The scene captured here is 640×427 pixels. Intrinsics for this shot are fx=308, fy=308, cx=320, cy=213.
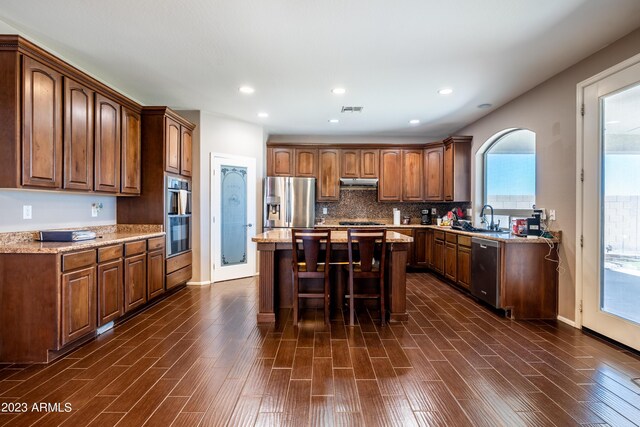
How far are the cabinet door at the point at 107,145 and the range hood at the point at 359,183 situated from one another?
3.72 meters

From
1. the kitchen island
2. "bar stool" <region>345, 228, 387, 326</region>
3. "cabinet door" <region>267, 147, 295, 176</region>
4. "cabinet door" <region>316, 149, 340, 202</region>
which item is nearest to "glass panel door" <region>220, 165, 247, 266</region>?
"cabinet door" <region>267, 147, 295, 176</region>

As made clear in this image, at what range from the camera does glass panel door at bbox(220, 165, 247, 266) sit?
502 centimetres

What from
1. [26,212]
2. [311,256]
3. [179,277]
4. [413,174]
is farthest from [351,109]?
[26,212]

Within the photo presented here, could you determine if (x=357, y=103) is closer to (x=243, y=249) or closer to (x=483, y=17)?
(x=483, y=17)

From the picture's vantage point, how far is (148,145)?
3973 millimetres

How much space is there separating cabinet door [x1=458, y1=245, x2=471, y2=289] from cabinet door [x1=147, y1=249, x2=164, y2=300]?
399cm

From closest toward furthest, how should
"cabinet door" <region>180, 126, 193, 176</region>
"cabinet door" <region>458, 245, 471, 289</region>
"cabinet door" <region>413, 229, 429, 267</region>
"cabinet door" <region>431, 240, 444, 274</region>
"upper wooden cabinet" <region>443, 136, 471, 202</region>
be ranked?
"cabinet door" <region>458, 245, 471, 289</region> < "cabinet door" <region>180, 126, 193, 176</region> < "cabinet door" <region>431, 240, 444, 274</region> < "upper wooden cabinet" <region>443, 136, 471, 202</region> < "cabinet door" <region>413, 229, 429, 267</region>

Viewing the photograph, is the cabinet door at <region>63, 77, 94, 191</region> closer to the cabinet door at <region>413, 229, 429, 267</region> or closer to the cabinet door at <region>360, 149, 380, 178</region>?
the cabinet door at <region>360, 149, 380, 178</region>

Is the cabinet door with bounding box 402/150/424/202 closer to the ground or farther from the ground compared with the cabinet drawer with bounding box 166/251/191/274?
farther from the ground

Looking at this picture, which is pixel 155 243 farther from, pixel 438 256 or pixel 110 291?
pixel 438 256

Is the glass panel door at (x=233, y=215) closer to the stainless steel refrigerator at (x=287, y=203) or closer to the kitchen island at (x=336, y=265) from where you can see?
the stainless steel refrigerator at (x=287, y=203)

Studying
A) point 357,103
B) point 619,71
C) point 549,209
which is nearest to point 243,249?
point 357,103

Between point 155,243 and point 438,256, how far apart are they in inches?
170

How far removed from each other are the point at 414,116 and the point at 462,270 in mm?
2491
